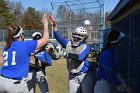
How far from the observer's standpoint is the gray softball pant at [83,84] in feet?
22.7

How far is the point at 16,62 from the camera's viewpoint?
6133 millimetres

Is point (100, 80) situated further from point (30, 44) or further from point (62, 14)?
point (62, 14)

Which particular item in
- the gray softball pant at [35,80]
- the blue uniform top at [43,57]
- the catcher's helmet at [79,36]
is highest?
the catcher's helmet at [79,36]

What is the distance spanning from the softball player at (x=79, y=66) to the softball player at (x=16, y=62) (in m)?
0.74

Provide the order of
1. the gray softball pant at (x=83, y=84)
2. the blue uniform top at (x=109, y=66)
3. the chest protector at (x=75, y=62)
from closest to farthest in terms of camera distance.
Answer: the blue uniform top at (x=109, y=66)
the chest protector at (x=75, y=62)
the gray softball pant at (x=83, y=84)

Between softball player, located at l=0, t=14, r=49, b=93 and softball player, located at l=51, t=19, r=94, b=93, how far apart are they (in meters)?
0.74

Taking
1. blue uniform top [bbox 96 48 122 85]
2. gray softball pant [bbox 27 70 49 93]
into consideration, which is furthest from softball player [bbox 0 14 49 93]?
gray softball pant [bbox 27 70 49 93]

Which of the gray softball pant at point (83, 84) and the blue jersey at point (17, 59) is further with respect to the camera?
the gray softball pant at point (83, 84)

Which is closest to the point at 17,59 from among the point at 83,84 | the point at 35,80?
the point at 83,84

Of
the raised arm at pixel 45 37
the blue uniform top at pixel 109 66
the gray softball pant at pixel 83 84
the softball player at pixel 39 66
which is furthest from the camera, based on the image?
the softball player at pixel 39 66

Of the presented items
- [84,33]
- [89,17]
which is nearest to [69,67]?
[84,33]

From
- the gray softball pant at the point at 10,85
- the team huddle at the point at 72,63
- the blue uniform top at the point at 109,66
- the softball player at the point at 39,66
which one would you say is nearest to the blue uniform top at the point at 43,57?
the softball player at the point at 39,66

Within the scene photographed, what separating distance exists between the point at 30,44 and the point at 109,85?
4.40ft

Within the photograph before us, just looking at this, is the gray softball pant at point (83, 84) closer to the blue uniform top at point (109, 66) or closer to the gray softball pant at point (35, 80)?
the blue uniform top at point (109, 66)
